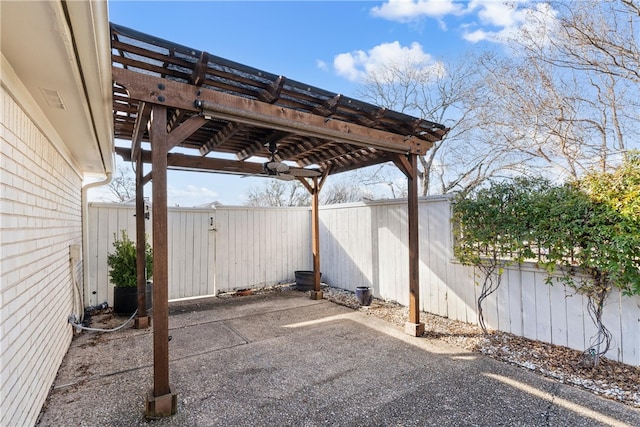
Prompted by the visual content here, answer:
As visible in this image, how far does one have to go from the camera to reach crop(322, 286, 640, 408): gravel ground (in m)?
2.66

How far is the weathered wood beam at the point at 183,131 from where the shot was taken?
2538 millimetres

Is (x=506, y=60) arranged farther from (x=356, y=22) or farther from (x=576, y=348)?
(x=576, y=348)

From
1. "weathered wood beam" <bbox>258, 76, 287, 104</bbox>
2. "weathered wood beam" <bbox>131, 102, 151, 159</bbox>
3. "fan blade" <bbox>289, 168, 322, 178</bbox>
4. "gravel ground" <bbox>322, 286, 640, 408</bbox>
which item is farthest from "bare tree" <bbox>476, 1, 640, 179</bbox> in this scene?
"weathered wood beam" <bbox>131, 102, 151, 159</bbox>

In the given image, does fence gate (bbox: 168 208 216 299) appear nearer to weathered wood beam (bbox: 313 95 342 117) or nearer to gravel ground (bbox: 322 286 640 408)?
gravel ground (bbox: 322 286 640 408)

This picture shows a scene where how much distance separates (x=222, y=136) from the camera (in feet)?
13.2

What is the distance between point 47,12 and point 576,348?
4818 mm

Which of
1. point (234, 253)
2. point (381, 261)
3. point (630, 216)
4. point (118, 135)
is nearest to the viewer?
point (630, 216)

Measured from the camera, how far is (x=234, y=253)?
6496 millimetres

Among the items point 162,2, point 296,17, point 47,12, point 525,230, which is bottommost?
point 525,230

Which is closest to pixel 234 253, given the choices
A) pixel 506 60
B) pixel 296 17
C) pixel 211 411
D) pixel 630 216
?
pixel 211 411

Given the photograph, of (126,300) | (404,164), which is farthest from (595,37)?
(126,300)

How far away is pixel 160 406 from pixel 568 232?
3.91m

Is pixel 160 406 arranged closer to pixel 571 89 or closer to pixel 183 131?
pixel 183 131

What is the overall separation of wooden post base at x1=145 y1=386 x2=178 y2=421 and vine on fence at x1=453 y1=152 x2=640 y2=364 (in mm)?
3451
